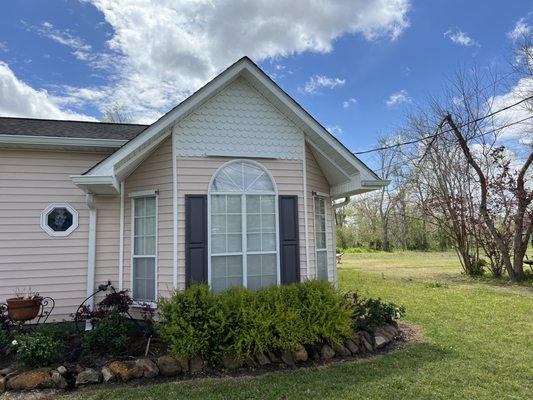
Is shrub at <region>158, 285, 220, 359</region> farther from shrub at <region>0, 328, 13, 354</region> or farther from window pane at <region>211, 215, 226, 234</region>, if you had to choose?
shrub at <region>0, 328, 13, 354</region>

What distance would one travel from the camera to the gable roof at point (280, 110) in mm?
5625

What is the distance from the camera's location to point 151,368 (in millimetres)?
A: 4883

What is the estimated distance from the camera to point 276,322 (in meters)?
5.15

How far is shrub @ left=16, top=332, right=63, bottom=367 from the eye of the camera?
189 inches

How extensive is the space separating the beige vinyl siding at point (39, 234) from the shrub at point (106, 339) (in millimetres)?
1713

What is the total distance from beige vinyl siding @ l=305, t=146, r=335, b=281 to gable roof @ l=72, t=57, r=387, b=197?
167 millimetres

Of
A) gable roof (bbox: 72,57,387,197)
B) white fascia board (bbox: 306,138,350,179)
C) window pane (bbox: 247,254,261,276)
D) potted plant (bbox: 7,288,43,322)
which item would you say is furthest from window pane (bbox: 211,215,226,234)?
potted plant (bbox: 7,288,43,322)

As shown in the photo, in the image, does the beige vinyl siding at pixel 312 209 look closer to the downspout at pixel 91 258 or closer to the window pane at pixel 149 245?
the window pane at pixel 149 245

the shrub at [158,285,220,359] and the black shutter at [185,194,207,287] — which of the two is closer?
the shrub at [158,285,220,359]

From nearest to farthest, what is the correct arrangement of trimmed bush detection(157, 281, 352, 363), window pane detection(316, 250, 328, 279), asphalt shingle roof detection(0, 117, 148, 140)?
1. trimmed bush detection(157, 281, 352, 363)
2. asphalt shingle roof detection(0, 117, 148, 140)
3. window pane detection(316, 250, 328, 279)

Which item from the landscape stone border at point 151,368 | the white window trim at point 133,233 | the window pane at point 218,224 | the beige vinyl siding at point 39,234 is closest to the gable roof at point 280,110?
the white window trim at point 133,233

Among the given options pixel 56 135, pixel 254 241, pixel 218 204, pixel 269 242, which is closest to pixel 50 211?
pixel 56 135

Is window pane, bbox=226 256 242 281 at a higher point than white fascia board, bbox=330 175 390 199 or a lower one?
lower

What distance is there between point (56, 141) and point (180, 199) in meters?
2.65
